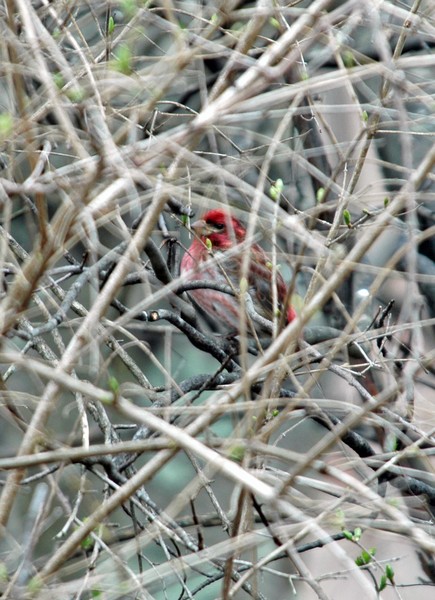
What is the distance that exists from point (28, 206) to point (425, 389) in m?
4.06

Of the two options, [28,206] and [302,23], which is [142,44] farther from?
[302,23]

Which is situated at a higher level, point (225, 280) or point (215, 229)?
point (215, 229)

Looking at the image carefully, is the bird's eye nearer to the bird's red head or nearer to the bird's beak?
the bird's red head

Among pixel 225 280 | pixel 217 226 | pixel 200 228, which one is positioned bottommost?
pixel 225 280

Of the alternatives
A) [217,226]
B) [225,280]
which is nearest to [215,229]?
[217,226]

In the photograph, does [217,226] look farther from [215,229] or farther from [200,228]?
[200,228]

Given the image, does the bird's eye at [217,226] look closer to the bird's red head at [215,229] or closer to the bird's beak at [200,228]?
the bird's red head at [215,229]

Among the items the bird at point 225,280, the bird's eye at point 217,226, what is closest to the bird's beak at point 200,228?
the bird at point 225,280

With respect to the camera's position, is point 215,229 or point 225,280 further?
point 215,229

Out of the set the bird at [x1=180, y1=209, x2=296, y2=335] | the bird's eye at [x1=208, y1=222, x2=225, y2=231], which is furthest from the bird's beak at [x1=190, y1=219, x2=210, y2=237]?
the bird's eye at [x1=208, y1=222, x2=225, y2=231]

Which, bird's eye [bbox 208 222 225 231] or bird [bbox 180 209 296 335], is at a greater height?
bird's eye [bbox 208 222 225 231]

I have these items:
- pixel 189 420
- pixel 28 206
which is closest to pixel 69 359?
pixel 189 420

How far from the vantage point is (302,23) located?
130 inches

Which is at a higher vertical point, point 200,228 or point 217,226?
point 200,228
